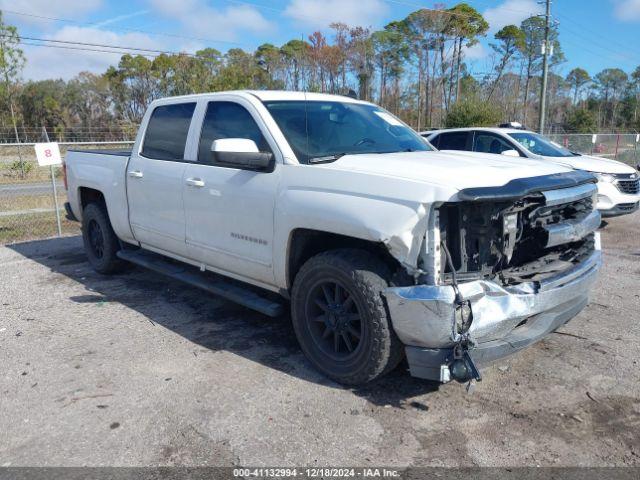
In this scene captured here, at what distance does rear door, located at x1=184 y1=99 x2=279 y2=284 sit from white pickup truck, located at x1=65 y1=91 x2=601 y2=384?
0.05ft

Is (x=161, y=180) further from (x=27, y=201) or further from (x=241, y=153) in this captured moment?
(x=27, y=201)

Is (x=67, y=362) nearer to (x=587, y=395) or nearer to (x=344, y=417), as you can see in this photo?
(x=344, y=417)

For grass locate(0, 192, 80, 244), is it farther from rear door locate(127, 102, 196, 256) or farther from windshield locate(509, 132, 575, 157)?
windshield locate(509, 132, 575, 157)

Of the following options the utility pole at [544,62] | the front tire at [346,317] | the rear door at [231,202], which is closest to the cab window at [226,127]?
the rear door at [231,202]

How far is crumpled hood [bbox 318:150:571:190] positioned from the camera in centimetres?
317

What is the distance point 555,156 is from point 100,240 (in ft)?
25.7

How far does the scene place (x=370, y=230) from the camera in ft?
10.5

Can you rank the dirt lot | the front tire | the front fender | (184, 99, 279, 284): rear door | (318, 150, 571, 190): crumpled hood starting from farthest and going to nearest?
(184, 99, 279, 284): rear door
the front tire
(318, 150, 571, 190): crumpled hood
the front fender
the dirt lot

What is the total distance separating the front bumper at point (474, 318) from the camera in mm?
3014

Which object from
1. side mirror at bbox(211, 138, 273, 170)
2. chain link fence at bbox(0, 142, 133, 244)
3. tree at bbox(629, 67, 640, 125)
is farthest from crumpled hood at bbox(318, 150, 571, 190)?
tree at bbox(629, 67, 640, 125)

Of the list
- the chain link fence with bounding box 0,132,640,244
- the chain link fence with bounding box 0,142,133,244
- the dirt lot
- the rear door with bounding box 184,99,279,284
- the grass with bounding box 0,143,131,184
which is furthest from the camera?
the grass with bounding box 0,143,131,184

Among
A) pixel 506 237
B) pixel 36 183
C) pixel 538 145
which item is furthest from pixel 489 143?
pixel 36 183

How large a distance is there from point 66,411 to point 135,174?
2692 millimetres

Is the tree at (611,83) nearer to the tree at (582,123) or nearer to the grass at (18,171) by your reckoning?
the tree at (582,123)
